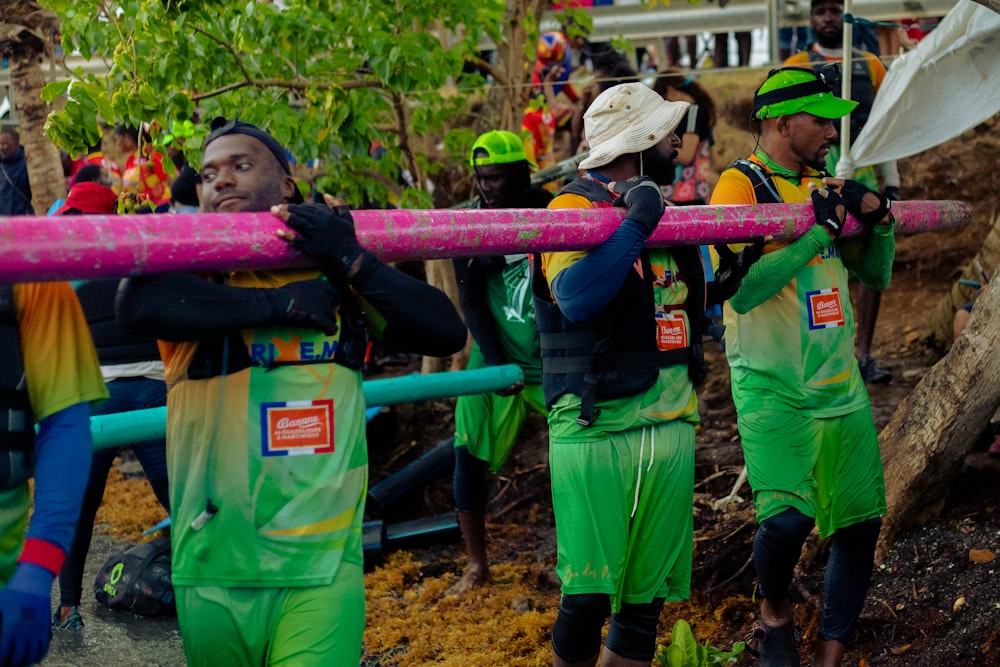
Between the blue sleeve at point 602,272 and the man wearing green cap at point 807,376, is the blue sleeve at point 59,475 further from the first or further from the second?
the man wearing green cap at point 807,376

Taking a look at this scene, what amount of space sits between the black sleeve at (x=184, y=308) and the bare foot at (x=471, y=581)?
10.4 ft

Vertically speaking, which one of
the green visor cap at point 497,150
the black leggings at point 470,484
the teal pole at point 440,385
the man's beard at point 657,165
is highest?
the green visor cap at point 497,150

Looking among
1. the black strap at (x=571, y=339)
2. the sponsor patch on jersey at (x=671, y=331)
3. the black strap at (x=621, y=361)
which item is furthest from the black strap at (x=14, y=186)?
the sponsor patch on jersey at (x=671, y=331)

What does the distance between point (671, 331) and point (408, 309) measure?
3.67 ft

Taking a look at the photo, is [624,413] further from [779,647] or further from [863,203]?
[779,647]

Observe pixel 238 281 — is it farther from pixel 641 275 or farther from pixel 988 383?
pixel 988 383

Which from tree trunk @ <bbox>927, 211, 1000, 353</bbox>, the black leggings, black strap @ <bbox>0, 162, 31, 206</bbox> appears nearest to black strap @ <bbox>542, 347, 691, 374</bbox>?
the black leggings

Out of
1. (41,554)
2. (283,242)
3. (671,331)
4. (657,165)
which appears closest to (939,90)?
(657,165)

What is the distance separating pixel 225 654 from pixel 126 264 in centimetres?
95

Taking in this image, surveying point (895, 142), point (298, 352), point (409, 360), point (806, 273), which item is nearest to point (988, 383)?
point (806, 273)

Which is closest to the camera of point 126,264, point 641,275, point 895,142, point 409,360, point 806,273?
point 126,264

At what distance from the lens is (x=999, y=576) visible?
4648 millimetres

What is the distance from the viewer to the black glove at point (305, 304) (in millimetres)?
2730

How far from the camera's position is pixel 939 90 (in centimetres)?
601
